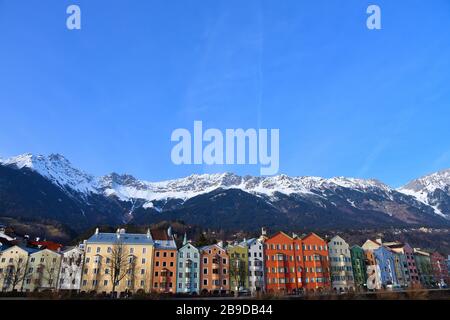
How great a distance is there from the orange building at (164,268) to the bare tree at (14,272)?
73.6ft

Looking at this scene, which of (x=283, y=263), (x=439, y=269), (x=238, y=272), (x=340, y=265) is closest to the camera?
(x=238, y=272)

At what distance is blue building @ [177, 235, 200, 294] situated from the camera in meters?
68.1

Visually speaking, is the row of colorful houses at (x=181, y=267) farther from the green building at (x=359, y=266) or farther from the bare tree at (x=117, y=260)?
the green building at (x=359, y=266)

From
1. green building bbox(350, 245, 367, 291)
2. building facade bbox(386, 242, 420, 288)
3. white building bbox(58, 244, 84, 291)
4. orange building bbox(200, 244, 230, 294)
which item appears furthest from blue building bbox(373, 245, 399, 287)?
white building bbox(58, 244, 84, 291)

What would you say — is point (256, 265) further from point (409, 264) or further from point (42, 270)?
point (409, 264)

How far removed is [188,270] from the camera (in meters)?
68.4

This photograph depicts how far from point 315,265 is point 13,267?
183ft

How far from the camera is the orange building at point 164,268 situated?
67.2 meters

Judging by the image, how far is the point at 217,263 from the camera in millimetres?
70438

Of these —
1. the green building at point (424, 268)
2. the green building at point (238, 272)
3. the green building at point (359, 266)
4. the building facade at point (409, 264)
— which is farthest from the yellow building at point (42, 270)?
the green building at point (424, 268)

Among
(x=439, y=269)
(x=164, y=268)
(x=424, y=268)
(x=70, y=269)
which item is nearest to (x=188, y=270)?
(x=164, y=268)
